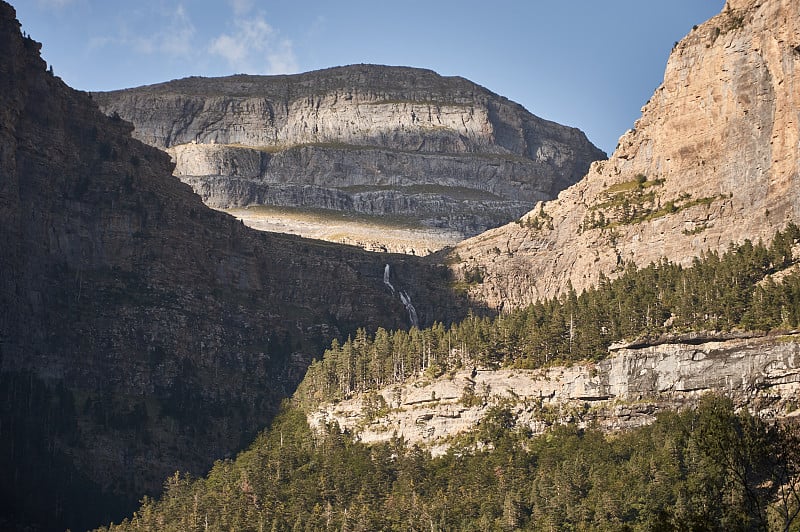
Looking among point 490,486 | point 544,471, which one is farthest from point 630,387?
point 490,486

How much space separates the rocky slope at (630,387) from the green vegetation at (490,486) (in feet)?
8.71

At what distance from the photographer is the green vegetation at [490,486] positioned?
531ft

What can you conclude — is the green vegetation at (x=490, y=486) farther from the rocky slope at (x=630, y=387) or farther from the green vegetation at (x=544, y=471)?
the rocky slope at (x=630, y=387)

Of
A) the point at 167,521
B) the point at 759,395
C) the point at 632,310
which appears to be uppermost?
the point at 632,310

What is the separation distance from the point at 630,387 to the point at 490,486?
22821 millimetres

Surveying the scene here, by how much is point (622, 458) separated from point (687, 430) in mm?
Answer: 9765

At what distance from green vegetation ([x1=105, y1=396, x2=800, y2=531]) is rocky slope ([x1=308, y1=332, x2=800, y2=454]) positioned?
2.65 metres

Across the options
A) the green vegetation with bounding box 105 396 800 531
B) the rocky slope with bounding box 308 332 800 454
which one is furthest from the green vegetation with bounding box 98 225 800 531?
the rocky slope with bounding box 308 332 800 454

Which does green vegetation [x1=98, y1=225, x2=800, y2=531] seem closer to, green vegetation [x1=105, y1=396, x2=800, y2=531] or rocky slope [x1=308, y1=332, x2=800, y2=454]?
green vegetation [x1=105, y1=396, x2=800, y2=531]

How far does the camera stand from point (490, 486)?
17975 centimetres

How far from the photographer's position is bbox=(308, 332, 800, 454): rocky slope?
17688 cm

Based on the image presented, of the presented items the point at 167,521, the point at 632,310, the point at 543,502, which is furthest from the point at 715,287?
the point at 167,521

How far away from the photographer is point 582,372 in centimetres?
19188

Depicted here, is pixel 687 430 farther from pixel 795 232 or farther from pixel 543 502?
pixel 795 232
